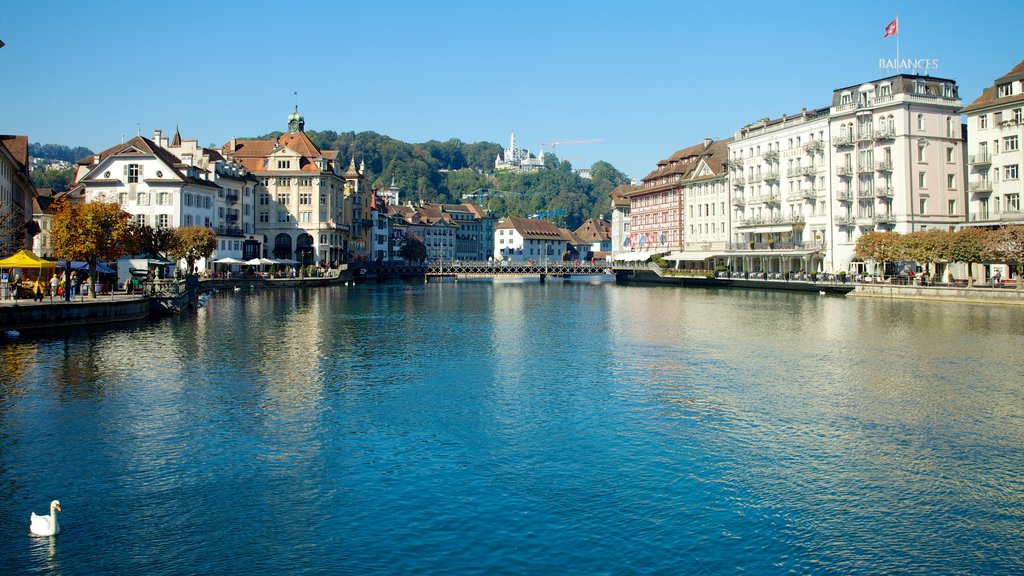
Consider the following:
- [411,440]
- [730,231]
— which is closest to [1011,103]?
[730,231]

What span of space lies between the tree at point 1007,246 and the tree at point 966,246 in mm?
764

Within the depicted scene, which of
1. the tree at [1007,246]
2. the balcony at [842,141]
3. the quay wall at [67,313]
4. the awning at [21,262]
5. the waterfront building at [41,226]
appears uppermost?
the balcony at [842,141]

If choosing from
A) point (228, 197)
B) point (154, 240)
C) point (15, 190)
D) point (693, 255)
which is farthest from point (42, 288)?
point (693, 255)

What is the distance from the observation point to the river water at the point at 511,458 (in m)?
14.6

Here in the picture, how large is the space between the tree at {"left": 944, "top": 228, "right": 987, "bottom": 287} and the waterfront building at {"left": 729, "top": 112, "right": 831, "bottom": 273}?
22.6 m

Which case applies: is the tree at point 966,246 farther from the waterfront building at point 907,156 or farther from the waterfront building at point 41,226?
the waterfront building at point 41,226

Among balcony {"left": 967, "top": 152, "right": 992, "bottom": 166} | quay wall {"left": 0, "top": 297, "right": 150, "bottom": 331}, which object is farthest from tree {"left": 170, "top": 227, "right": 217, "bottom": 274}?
balcony {"left": 967, "top": 152, "right": 992, "bottom": 166}

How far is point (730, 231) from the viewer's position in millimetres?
114812

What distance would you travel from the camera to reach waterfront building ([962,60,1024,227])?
7581cm

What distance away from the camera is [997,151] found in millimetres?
77812

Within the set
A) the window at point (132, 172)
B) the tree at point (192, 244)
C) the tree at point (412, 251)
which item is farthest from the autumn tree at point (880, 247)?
the tree at point (412, 251)

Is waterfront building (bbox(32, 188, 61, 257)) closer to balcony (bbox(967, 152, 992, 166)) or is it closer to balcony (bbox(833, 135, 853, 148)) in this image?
balcony (bbox(833, 135, 853, 148))

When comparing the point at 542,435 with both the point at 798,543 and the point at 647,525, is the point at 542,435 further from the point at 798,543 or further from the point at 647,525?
the point at 798,543

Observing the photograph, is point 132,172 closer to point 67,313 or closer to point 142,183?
point 142,183
